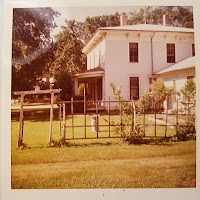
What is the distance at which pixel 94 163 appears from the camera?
2.59 meters

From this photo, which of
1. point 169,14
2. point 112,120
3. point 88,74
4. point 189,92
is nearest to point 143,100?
point 112,120

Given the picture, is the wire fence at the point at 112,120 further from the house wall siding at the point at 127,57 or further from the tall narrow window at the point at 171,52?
the tall narrow window at the point at 171,52

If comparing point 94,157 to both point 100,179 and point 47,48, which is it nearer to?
point 100,179

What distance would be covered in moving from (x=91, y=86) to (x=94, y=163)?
1.08 meters

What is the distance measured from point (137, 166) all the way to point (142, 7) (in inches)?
86.7

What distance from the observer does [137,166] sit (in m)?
2.59

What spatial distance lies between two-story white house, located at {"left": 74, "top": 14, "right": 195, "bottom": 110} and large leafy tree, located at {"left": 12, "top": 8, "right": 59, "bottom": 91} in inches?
21.8

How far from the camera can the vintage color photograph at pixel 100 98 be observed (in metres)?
2.59

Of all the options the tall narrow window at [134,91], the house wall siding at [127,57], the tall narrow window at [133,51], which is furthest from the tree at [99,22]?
the tall narrow window at [134,91]

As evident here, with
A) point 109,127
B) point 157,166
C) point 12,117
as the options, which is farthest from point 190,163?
point 12,117

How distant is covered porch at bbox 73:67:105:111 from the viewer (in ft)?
9.05

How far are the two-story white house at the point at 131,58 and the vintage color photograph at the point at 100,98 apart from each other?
0.01m

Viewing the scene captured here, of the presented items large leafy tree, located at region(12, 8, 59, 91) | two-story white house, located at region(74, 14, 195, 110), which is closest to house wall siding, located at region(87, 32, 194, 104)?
two-story white house, located at region(74, 14, 195, 110)

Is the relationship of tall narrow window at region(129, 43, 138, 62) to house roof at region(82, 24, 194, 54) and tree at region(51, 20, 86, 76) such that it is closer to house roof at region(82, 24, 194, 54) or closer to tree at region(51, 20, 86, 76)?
house roof at region(82, 24, 194, 54)
